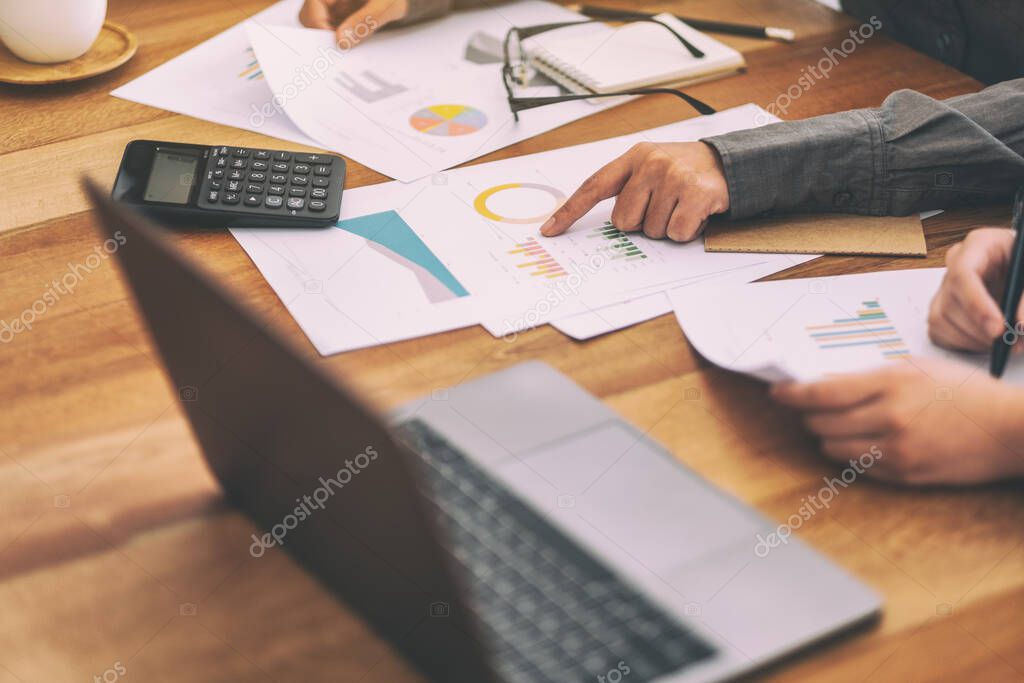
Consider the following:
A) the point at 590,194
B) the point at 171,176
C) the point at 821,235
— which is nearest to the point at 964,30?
the point at 821,235

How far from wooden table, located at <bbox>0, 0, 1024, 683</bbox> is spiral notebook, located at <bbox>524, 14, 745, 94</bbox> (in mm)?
391

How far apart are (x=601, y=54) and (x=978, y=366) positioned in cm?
67

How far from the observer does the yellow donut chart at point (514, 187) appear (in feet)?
3.10

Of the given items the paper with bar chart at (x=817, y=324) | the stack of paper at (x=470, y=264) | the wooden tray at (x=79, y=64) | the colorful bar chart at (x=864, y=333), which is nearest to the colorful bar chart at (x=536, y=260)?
the stack of paper at (x=470, y=264)

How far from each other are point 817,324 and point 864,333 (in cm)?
4

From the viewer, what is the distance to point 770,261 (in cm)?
89

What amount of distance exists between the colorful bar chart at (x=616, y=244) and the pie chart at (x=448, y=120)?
24 cm

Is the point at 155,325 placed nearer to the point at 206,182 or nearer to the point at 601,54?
the point at 206,182

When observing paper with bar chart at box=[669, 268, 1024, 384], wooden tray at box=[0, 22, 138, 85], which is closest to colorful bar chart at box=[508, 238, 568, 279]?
paper with bar chart at box=[669, 268, 1024, 384]

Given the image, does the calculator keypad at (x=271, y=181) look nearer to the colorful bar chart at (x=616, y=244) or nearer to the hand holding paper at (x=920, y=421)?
the colorful bar chart at (x=616, y=244)

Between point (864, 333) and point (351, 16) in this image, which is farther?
point (351, 16)
